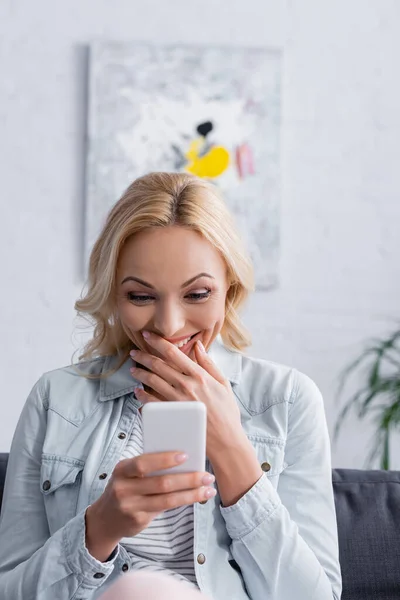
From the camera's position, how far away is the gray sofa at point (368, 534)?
4.99 feet

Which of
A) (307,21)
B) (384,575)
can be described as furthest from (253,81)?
(384,575)

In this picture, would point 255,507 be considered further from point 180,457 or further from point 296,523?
point 180,457

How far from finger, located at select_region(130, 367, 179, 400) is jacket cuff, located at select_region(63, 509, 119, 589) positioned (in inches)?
8.5

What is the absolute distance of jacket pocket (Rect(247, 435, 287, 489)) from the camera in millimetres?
1395

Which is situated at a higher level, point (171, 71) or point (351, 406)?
point (171, 71)

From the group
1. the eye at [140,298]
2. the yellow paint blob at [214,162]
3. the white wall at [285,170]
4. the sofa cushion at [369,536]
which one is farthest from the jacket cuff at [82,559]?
the yellow paint blob at [214,162]

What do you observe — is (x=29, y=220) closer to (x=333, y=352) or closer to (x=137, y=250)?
(x=333, y=352)

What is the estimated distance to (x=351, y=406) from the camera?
9.28 feet

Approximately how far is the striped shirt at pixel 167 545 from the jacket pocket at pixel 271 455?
0.46 feet

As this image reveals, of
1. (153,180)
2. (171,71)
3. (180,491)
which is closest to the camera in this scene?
(180,491)

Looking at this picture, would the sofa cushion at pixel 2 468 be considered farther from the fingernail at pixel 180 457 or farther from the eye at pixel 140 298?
the fingernail at pixel 180 457

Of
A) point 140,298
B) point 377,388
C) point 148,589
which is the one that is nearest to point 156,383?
point 140,298

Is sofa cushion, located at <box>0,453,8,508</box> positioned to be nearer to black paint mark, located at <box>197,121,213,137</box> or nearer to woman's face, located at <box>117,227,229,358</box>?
woman's face, located at <box>117,227,229,358</box>

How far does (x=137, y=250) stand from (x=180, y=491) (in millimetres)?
389
